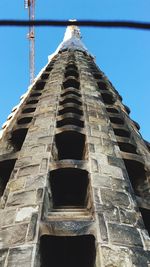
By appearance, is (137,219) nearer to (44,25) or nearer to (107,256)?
(107,256)

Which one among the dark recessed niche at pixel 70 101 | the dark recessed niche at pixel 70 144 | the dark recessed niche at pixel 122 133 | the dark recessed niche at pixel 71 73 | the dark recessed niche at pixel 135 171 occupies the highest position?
the dark recessed niche at pixel 71 73

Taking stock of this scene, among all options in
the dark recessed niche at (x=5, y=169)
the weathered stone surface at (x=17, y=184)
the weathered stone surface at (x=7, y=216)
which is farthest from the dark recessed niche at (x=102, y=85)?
the weathered stone surface at (x=7, y=216)

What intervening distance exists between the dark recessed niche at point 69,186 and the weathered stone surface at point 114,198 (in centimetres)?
61

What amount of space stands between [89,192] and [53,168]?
42.6 inches

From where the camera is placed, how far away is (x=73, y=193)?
25.7 feet

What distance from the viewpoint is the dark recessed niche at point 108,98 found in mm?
16359

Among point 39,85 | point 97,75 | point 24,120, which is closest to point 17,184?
point 24,120

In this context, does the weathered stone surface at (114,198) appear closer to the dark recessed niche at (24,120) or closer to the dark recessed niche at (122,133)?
the dark recessed niche at (122,133)

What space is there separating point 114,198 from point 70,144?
3.77 meters

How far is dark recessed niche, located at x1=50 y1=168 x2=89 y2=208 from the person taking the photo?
24.6ft

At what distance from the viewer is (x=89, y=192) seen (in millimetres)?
6926

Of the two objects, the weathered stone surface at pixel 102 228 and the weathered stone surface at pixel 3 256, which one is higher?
the weathered stone surface at pixel 102 228

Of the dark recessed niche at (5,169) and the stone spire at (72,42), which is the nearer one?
the dark recessed niche at (5,169)

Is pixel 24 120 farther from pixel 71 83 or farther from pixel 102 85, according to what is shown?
pixel 102 85
